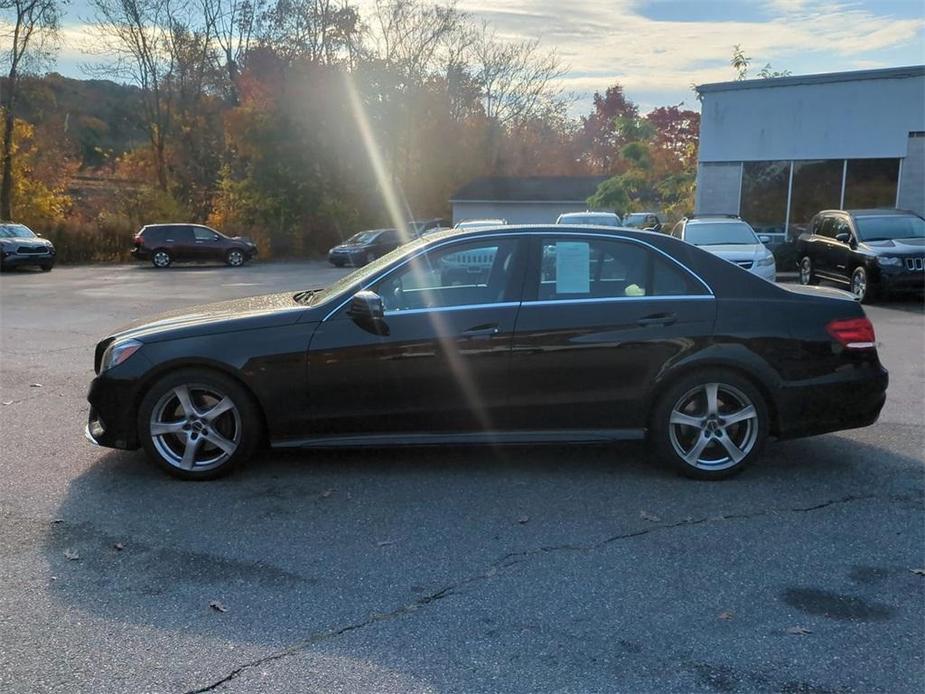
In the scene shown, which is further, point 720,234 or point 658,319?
point 720,234

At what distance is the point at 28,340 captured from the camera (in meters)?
11.0

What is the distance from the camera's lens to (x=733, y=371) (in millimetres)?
5125

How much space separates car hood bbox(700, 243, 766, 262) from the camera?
14.1 meters

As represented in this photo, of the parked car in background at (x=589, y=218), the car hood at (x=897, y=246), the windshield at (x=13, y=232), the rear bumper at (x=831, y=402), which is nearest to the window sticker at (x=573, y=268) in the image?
the rear bumper at (x=831, y=402)

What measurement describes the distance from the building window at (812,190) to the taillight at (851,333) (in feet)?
60.4

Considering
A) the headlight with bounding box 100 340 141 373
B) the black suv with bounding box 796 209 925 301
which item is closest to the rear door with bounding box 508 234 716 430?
the headlight with bounding box 100 340 141 373

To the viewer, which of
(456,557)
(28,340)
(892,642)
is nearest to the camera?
(892,642)

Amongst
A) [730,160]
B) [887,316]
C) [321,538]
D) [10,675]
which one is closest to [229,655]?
[10,675]

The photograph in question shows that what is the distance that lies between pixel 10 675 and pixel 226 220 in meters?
38.8

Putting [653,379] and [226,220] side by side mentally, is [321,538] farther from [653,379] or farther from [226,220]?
[226,220]

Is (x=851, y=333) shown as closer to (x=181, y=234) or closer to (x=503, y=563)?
(x=503, y=563)

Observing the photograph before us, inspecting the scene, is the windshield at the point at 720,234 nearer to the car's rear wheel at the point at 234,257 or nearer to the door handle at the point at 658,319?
the door handle at the point at 658,319

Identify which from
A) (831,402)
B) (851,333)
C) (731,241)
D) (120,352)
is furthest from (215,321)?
(731,241)

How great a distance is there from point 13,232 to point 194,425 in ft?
88.1
